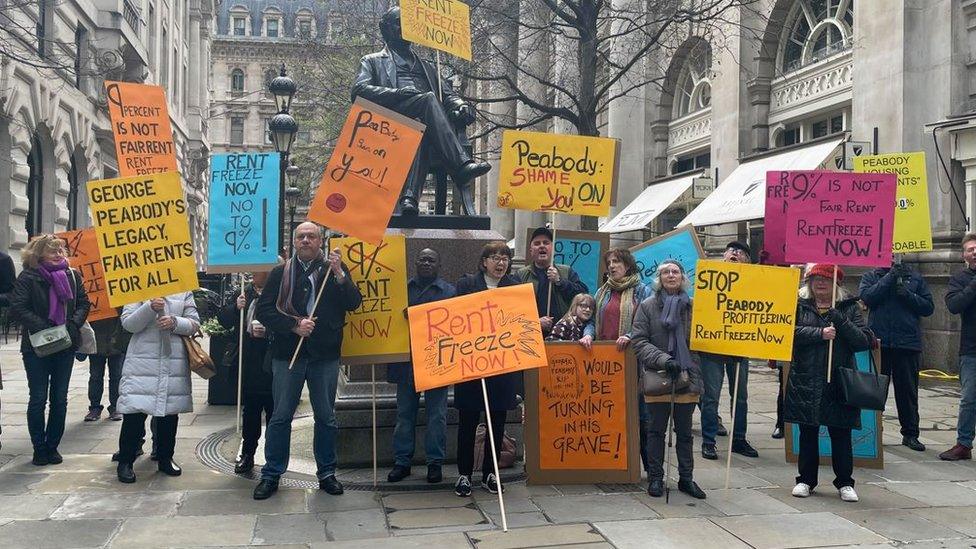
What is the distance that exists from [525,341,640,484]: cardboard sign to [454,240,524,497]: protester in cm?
29

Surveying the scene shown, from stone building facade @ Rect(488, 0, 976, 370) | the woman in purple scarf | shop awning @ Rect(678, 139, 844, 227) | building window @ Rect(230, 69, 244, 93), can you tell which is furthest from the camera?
building window @ Rect(230, 69, 244, 93)

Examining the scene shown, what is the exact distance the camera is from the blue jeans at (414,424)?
21.5 feet

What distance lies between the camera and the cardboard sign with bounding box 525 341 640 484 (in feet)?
21.8

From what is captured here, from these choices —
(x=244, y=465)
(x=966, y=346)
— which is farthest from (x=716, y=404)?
(x=244, y=465)

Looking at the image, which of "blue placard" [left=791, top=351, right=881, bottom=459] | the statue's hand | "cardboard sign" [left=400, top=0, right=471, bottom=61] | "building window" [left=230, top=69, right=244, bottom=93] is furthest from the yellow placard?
"building window" [left=230, top=69, right=244, bottom=93]

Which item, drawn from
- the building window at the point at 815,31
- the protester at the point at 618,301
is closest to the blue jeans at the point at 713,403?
the protester at the point at 618,301

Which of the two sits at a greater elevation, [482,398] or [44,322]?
[44,322]

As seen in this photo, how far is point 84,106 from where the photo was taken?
23.5 m

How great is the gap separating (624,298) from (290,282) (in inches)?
99.7

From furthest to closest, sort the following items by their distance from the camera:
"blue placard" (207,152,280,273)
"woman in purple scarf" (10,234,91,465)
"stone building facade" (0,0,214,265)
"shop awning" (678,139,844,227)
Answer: "stone building facade" (0,0,214,265)
"shop awning" (678,139,844,227)
"woman in purple scarf" (10,234,91,465)
"blue placard" (207,152,280,273)

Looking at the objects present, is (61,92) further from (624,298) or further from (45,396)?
(624,298)

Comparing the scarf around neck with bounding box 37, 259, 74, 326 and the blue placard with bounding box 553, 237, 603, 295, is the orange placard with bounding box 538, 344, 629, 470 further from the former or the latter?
the scarf around neck with bounding box 37, 259, 74, 326

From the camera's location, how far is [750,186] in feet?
57.3

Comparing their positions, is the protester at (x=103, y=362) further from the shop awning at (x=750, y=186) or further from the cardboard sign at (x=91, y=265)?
the shop awning at (x=750, y=186)
